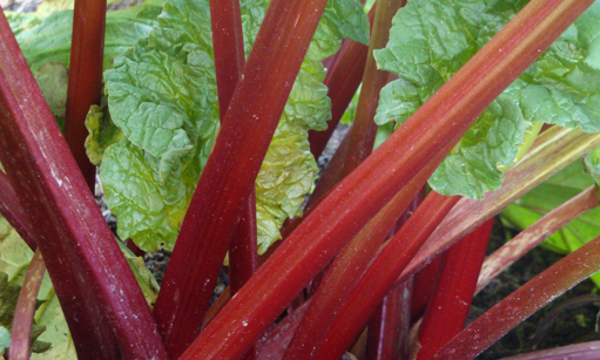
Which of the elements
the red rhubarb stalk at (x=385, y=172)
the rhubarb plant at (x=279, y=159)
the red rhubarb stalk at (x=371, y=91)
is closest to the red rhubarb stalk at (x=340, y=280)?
the rhubarb plant at (x=279, y=159)

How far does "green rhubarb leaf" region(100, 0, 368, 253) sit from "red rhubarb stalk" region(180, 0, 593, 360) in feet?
0.75

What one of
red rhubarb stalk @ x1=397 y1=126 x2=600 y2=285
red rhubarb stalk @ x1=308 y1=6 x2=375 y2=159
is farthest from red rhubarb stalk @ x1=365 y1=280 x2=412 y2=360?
red rhubarb stalk @ x1=308 y1=6 x2=375 y2=159

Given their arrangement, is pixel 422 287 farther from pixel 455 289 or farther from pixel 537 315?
pixel 537 315

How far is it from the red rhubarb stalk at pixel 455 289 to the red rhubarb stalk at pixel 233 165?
383 mm

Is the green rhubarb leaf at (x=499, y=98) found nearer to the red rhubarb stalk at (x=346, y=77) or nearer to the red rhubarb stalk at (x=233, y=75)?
the red rhubarb stalk at (x=233, y=75)

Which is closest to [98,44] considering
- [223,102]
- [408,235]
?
[223,102]

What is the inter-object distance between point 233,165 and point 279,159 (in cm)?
21

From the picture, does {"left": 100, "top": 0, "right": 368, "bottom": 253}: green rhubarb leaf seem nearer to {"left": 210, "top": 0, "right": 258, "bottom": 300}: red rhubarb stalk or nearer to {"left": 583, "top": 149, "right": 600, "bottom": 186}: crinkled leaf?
{"left": 210, "top": 0, "right": 258, "bottom": 300}: red rhubarb stalk

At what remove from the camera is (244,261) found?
2.33 ft

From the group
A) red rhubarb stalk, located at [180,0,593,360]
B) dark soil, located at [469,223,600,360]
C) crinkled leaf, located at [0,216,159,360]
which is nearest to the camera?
red rhubarb stalk, located at [180,0,593,360]

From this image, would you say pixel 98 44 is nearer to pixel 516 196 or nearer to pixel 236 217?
pixel 236 217

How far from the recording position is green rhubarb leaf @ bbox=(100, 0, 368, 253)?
73cm

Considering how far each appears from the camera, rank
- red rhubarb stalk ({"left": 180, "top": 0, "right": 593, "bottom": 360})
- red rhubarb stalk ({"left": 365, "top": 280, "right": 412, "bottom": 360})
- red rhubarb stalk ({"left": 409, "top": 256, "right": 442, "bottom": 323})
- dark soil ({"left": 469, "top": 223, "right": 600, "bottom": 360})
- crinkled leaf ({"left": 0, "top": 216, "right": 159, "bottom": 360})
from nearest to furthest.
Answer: red rhubarb stalk ({"left": 180, "top": 0, "right": 593, "bottom": 360}) → crinkled leaf ({"left": 0, "top": 216, "right": 159, "bottom": 360}) → red rhubarb stalk ({"left": 365, "top": 280, "right": 412, "bottom": 360}) → red rhubarb stalk ({"left": 409, "top": 256, "right": 442, "bottom": 323}) → dark soil ({"left": 469, "top": 223, "right": 600, "bottom": 360})

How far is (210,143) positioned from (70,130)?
27cm
